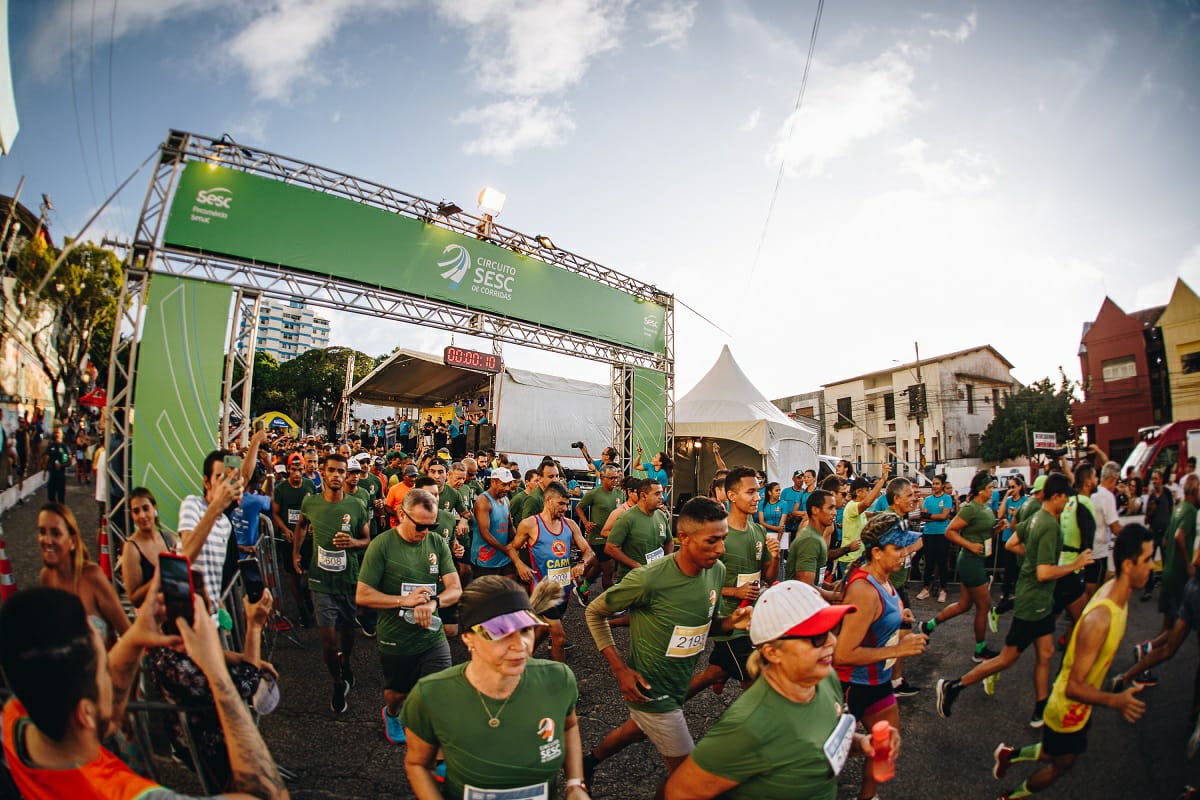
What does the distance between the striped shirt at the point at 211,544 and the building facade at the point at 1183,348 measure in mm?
7391

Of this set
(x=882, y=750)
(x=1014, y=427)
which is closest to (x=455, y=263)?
(x=882, y=750)

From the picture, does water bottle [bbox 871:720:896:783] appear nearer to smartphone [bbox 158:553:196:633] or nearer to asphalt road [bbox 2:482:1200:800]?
asphalt road [bbox 2:482:1200:800]

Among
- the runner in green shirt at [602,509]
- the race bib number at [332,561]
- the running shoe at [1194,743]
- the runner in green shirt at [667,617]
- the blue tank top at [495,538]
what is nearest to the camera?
the runner in green shirt at [667,617]

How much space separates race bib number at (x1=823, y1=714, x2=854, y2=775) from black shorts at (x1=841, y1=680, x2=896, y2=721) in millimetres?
1342

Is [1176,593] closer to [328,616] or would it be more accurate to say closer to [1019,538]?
[1019,538]

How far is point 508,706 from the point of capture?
209 centimetres

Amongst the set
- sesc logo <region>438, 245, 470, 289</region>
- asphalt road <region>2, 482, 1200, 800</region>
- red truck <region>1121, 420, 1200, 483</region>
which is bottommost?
Answer: asphalt road <region>2, 482, 1200, 800</region>

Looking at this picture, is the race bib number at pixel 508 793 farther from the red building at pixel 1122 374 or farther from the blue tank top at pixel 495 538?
the red building at pixel 1122 374

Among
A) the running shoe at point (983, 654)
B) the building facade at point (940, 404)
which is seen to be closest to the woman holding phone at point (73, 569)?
the running shoe at point (983, 654)

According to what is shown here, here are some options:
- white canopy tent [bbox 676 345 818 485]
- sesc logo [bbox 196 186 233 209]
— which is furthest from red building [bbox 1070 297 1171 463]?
sesc logo [bbox 196 186 233 209]

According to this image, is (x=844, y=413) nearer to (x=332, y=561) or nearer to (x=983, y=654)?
(x=983, y=654)

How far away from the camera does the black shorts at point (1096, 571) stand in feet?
22.2

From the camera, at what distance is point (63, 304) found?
3.58 meters

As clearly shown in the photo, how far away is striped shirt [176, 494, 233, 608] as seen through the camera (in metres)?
3.38
